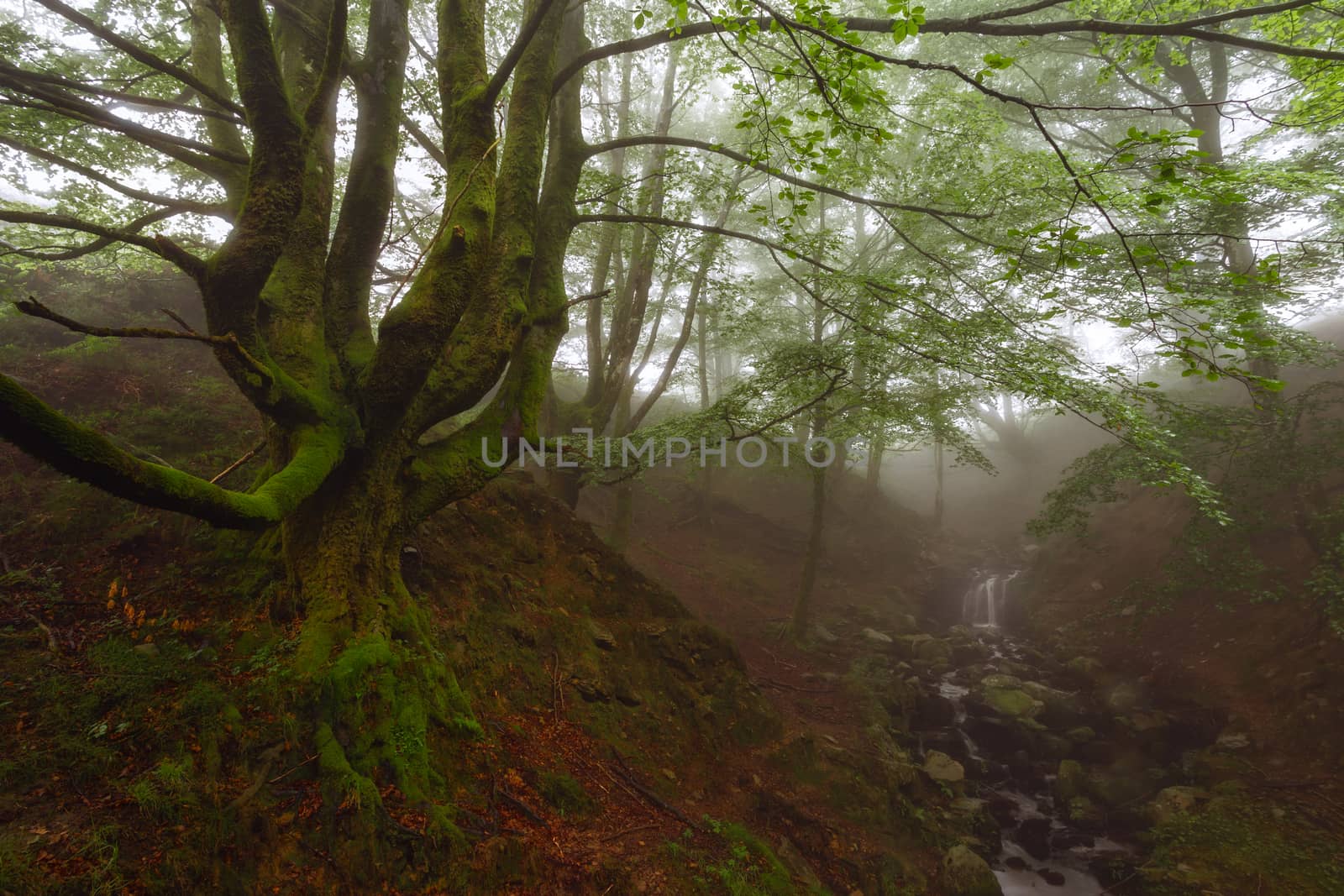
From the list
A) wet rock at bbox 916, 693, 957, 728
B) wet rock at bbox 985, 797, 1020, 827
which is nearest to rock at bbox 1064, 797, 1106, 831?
wet rock at bbox 985, 797, 1020, 827

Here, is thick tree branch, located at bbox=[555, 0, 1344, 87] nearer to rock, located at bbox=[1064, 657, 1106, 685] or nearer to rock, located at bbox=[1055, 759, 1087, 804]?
rock, located at bbox=[1055, 759, 1087, 804]

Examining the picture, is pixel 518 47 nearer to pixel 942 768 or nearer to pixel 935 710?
pixel 942 768

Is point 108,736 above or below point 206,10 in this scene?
below

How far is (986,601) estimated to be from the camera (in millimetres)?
16734

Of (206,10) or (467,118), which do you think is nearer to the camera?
(467,118)

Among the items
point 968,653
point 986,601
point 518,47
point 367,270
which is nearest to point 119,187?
point 367,270

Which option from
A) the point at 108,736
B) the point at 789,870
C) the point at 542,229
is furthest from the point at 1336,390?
the point at 108,736

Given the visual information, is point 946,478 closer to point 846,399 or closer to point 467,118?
point 846,399

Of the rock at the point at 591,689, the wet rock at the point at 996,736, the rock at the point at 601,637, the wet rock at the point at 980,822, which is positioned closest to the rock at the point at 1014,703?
the wet rock at the point at 996,736

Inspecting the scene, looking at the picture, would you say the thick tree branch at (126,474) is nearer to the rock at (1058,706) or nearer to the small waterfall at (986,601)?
the rock at (1058,706)

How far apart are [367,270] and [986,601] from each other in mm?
18364

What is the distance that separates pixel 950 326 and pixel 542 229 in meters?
4.41

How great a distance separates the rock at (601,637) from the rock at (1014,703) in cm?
798

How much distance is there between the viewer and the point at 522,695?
205 inches
